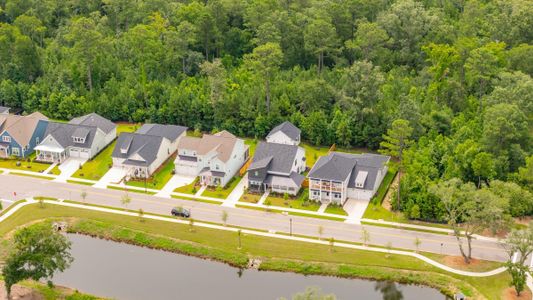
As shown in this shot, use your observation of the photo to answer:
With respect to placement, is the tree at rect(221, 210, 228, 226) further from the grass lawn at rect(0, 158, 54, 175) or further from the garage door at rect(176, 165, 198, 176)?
the grass lawn at rect(0, 158, 54, 175)

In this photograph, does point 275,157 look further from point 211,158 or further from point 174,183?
point 174,183

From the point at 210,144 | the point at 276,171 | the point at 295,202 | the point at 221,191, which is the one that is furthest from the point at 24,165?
the point at 295,202

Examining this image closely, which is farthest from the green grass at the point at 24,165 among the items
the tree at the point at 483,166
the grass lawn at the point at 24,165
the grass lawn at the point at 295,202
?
the tree at the point at 483,166

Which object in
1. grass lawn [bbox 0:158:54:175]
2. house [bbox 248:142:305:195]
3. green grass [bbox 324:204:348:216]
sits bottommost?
green grass [bbox 324:204:348:216]

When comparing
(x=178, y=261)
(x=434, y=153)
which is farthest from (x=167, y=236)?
(x=434, y=153)

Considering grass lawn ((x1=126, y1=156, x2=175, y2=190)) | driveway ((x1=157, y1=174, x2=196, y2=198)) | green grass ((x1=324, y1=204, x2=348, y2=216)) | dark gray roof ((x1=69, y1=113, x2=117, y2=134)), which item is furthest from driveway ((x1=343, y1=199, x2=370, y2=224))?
dark gray roof ((x1=69, y1=113, x2=117, y2=134))

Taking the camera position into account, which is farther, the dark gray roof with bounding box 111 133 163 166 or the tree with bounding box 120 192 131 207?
the dark gray roof with bounding box 111 133 163 166

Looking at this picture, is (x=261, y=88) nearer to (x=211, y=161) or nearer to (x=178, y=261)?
(x=211, y=161)
